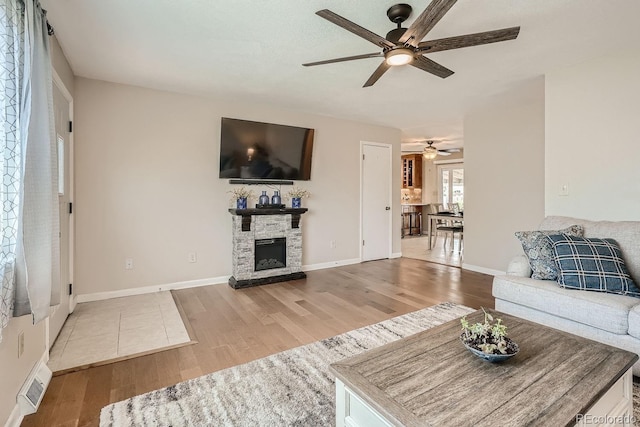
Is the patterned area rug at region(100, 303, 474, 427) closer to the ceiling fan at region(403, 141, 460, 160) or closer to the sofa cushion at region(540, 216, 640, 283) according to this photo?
the sofa cushion at region(540, 216, 640, 283)

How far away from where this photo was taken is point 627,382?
1.41m

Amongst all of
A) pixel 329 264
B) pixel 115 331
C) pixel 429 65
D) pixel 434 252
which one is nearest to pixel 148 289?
pixel 115 331

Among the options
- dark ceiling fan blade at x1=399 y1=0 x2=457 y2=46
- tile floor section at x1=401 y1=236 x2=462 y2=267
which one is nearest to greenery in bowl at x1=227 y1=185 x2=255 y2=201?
dark ceiling fan blade at x1=399 y1=0 x2=457 y2=46

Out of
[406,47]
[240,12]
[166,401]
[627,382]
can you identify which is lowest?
[166,401]

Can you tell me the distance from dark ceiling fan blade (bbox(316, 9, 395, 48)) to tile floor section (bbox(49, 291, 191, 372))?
2.57 metres

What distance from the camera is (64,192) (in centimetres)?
302

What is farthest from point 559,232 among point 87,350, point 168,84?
point 168,84

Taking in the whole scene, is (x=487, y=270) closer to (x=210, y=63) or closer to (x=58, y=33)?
(x=210, y=63)

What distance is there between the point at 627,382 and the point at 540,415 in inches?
29.7

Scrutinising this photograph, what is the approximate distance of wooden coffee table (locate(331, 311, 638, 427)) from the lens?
1050mm

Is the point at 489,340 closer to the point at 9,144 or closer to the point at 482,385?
the point at 482,385

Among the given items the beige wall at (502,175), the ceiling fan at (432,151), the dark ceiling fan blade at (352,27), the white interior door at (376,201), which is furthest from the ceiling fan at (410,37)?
the ceiling fan at (432,151)

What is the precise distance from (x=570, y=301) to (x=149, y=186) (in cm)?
428

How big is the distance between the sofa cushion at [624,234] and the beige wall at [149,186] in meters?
3.57
